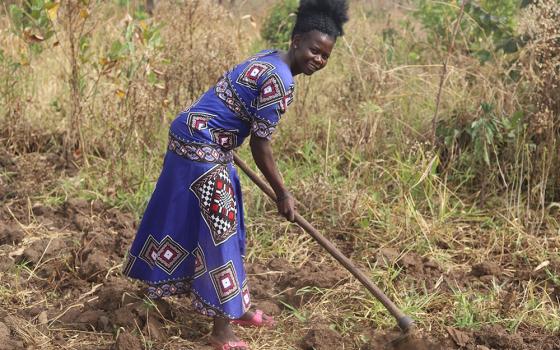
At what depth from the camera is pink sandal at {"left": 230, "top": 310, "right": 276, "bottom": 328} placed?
3.34 m

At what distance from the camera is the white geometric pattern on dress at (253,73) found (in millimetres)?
2887

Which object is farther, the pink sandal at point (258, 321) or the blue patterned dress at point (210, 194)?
the pink sandal at point (258, 321)

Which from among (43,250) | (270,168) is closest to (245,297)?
(270,168)

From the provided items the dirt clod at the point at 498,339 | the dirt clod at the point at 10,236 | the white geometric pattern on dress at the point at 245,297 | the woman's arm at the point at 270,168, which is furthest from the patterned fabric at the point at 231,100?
the dirt clod at the point at 10,236

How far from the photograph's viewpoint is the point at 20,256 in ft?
12.8

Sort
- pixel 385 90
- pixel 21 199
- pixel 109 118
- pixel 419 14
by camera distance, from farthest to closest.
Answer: pixel 419 14, pixel 385 90, pixel 109 118, pixel 21 199

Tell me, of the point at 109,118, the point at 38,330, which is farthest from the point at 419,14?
the point at 38,330

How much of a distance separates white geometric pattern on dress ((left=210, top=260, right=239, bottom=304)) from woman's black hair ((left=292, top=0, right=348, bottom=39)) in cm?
91

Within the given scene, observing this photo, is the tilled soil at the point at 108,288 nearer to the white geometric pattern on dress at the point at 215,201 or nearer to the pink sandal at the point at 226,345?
the pink sandal at the point at 226,345

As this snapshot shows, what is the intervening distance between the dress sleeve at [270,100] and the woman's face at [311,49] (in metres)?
0.10

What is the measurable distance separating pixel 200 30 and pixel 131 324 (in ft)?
8.74

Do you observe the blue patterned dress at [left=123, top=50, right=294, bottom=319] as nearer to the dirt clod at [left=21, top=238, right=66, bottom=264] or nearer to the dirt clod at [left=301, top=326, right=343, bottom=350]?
the dirt clod at [left=301, top=326, right=343, bottom=350]

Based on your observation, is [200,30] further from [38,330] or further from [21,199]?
[38,330]

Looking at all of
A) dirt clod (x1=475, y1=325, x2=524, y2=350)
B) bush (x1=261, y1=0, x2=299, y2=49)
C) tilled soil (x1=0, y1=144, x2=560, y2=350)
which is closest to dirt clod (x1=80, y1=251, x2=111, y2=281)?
tilled soil (x1=0, y1=144, x2=560, y2=350)
